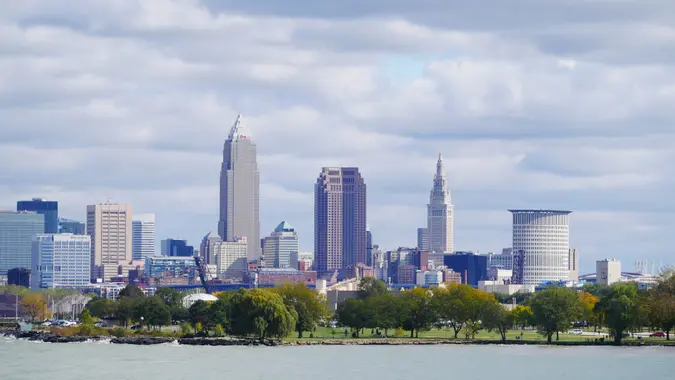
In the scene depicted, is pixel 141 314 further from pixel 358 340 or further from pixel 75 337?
pixel 358 340

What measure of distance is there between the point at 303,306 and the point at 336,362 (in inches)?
1557

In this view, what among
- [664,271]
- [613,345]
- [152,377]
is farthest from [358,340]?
[152,377]

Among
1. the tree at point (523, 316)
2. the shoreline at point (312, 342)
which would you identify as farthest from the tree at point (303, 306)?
the tree at point (523, 316)

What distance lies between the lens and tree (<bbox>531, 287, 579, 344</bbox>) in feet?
504

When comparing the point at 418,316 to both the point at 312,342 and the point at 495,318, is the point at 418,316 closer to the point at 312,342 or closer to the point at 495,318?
the point at 495,318

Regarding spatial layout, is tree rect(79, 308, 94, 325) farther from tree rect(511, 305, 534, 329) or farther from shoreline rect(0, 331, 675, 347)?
tree rect(511, 305, 534, 329)

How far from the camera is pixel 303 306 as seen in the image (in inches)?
6368

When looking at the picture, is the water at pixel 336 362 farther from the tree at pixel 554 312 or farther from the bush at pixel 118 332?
the bush at pixel 118 332

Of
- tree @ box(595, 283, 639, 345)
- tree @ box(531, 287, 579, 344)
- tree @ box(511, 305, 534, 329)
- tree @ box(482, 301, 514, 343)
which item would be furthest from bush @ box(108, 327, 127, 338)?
tree @ box(595, 283, 639, 345)

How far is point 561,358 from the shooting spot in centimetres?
12950

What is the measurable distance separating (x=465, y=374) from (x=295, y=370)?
484 inches

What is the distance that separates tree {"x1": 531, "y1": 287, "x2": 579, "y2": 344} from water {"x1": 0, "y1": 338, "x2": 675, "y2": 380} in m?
8.54

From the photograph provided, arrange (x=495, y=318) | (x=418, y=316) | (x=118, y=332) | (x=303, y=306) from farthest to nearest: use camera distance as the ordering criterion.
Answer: (x=418, y=316), (x=118, y=332), (x=303, y=306), (x=495, y=318)

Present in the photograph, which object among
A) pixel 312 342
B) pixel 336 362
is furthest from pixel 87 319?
pixel 336 362
